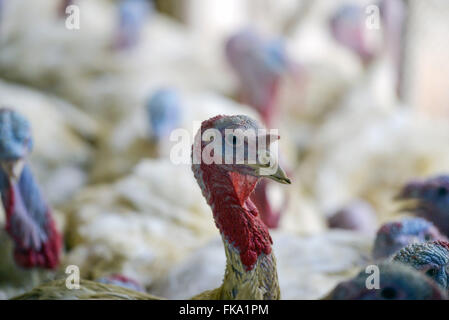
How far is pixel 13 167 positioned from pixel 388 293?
3.08 feet

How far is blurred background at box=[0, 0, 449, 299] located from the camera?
203cm

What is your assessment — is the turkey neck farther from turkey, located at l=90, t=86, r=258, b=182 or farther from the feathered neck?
turkey, located at l=90, t=86, r=258, b=182

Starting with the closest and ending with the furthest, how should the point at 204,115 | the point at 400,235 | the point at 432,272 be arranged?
1. the point at 432,272
2. the point at 400,235
3. the point at 204,115

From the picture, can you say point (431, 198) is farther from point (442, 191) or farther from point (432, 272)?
point (432, 272)

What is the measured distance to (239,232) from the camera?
3.98ft

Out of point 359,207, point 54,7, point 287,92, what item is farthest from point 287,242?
point 54,7

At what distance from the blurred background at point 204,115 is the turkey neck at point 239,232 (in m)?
0.44

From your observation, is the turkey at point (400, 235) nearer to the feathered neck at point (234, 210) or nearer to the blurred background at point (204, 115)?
the blurred background at point (204, 115)

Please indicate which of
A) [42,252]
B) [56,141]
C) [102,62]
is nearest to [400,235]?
[42,252]

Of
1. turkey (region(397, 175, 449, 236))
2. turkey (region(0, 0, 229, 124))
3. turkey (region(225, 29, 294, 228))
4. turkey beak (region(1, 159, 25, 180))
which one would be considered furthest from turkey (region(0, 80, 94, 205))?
turkey (region(397, 175, 449, 236))

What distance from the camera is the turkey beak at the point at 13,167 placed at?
1654 millimetres

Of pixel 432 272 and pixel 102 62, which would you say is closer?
pixel 432 272

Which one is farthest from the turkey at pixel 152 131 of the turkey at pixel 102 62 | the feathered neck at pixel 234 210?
the feathered neck at pixel 234 210

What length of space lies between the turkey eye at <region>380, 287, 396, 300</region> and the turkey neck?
20 centimetres
